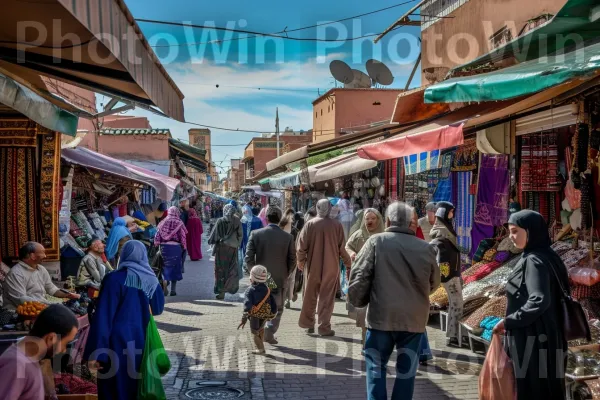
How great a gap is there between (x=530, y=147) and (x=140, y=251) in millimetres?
4978

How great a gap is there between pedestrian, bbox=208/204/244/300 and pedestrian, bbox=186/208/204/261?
4.75 meters

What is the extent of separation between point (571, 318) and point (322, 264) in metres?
4.21

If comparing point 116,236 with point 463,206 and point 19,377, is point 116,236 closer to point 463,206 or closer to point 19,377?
point 463,206

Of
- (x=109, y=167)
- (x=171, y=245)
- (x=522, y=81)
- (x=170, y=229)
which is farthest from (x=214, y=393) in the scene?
(x=170, y=229)

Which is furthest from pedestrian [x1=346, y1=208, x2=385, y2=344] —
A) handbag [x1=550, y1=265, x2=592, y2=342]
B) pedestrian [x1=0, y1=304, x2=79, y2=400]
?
pedestrian [x1=0, y1=304, x2=79, y2=400]

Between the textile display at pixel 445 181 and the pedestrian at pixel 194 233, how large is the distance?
765 centimetres

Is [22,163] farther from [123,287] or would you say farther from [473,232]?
[473,232]

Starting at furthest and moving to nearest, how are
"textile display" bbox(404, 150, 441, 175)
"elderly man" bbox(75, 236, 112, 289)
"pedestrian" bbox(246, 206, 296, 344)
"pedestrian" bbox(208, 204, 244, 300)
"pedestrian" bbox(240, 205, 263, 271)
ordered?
"pedestrian" bbox(240, 205, 263, 271)
"pedestrian" bbox(208, 204, 244, 300)
"textile display" bbox(404, 150, 441, 175)
"pedestrian" bbox(246, 206, 296, 344)
"elderly man" bbox(75, 236, 112, 289)

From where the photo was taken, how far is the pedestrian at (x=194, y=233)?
16281mm

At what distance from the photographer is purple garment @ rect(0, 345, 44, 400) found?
10.4ft

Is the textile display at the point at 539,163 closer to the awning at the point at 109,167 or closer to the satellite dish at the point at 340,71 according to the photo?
the awning at the point at 109,167

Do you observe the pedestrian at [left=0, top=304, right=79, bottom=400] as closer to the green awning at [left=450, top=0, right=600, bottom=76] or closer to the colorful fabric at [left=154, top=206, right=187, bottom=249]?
the green awning at [left=450, top=0, right=600, bottom=76]

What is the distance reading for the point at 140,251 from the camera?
5016 mm

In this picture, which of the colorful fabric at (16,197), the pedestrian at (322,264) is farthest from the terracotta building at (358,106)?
the colorful fabric at (16,197)
